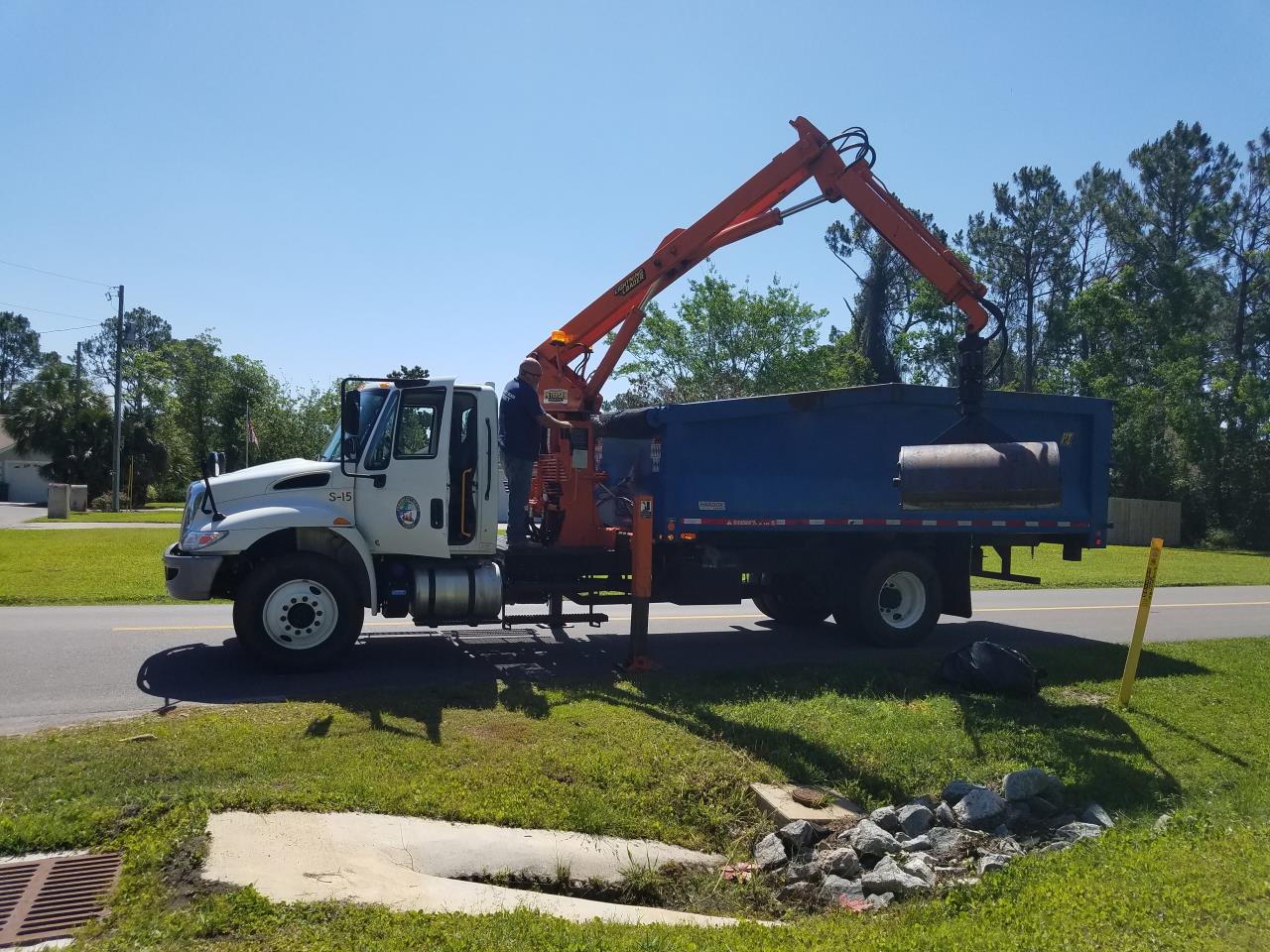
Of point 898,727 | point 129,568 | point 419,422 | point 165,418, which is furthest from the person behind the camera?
point 165,418

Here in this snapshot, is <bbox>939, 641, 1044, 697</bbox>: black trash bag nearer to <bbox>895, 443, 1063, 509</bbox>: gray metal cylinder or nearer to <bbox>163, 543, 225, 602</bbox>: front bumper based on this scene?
<bbox>895, 443, 1063, 509</bbox>: gray metal cylinder

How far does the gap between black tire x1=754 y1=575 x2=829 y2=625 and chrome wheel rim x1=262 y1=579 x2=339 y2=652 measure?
532cm

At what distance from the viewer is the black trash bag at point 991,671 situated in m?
8.59

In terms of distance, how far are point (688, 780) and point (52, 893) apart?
3501 millimetres

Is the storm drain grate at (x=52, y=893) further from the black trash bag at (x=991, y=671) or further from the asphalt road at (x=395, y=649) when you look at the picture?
the black trash bag at (x=991, y=671)

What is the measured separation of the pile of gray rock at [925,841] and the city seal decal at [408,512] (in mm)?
4903

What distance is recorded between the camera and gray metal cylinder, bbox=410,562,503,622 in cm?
909

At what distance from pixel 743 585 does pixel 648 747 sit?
4.55 meters

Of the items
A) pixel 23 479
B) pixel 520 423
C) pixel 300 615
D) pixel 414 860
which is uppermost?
pixel 23 479

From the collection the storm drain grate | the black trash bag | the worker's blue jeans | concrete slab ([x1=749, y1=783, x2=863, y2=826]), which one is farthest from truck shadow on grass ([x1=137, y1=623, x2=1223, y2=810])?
the storm drain grate

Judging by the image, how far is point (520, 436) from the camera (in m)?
9.76

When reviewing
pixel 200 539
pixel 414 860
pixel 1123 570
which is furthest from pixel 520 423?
pixel 1123 570

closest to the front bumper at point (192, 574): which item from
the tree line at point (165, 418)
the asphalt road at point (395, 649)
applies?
the asphalt road at point (395, 649)

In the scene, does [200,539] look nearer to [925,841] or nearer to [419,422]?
[419,422]
